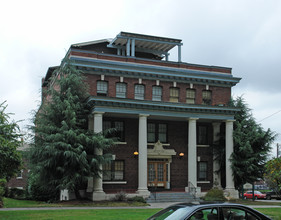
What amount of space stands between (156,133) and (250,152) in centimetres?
797

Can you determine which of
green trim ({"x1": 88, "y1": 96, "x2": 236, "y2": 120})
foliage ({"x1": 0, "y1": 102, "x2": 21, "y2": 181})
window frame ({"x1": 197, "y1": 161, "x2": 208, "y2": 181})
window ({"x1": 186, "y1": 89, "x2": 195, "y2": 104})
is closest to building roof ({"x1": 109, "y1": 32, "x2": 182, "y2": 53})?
window ({"x1": 186, "y1": 89, "x2": 195, "y2": 104})

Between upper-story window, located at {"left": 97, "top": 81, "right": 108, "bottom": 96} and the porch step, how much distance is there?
9.05 metres

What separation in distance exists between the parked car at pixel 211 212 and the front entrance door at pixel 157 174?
24.6 metres

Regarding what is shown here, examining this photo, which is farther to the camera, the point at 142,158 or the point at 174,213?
the point at 142,158

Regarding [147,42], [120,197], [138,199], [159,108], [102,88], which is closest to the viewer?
[138,199]

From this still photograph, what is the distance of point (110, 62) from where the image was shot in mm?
33188

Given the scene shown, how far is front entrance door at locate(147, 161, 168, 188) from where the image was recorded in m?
33.8

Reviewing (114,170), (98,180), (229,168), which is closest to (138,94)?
(114,170)

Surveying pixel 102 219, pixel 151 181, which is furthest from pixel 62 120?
pixel 102 219

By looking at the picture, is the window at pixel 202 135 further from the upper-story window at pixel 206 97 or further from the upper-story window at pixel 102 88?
the upper-story window at pixel 102 88

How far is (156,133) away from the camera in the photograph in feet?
113

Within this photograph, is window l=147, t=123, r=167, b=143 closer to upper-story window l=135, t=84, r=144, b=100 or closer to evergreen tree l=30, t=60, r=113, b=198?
upper-story window l=135, t=84, r=144, b=100

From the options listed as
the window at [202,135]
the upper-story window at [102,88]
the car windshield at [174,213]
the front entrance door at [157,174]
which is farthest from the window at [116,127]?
the car windshield at [174,213]

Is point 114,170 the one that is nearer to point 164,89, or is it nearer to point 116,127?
point 116,127
